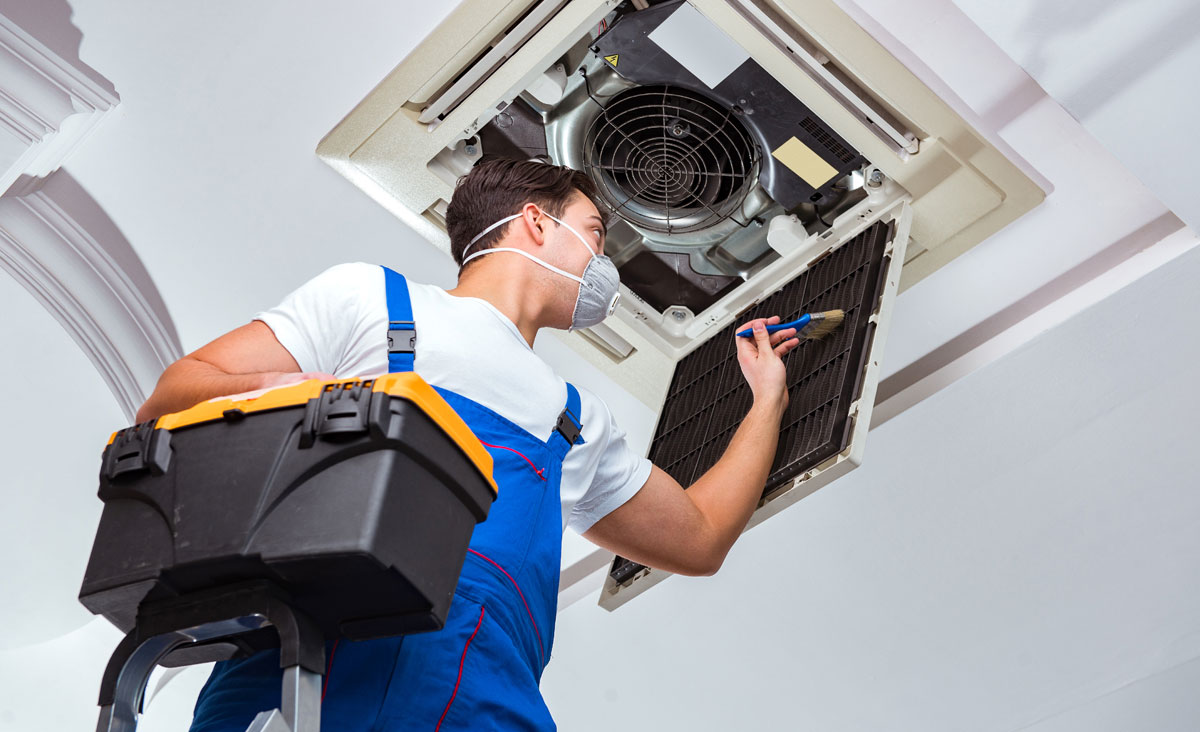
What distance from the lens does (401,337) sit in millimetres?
1486

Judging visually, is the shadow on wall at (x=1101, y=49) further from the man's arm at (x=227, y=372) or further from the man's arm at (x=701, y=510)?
the man's arm at (x=227, y=372)

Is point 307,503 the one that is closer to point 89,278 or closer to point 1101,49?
point 1101,49

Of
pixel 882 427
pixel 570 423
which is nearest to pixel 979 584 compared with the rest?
pixel 882 427

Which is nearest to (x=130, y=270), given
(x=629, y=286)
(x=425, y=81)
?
(x=425, y=81)

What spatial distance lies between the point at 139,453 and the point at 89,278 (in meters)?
2.09

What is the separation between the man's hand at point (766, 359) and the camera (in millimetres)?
2078

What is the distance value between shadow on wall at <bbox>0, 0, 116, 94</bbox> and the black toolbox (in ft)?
5.28

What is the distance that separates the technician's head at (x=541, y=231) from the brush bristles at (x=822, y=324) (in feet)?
1.28

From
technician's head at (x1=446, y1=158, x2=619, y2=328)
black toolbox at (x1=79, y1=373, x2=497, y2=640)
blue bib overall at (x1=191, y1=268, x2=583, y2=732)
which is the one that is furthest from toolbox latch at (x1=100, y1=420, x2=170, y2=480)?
technician's head at (x1=446, y1=158, x2=619, y2=328)

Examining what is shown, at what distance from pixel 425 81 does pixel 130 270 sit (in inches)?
43.5

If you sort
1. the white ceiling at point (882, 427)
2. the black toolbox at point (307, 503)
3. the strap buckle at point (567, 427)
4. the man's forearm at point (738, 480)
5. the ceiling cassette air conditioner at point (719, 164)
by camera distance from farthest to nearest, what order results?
the white ceiling at point (882, 427) < the ceiling cassette air conditioner at point (719, 164) < the man's forearm at point (738, 480) < the strap buckle at point (567, 427) < the black toolbox at point (307, 503)

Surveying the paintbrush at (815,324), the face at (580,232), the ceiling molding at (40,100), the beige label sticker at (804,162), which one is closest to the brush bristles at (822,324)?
the paintbrush at (815,324)

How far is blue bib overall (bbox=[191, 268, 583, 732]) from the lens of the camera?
1.26 metres

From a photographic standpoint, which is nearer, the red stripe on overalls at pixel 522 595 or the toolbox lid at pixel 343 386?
the toolbox lid at pixel 343 386
